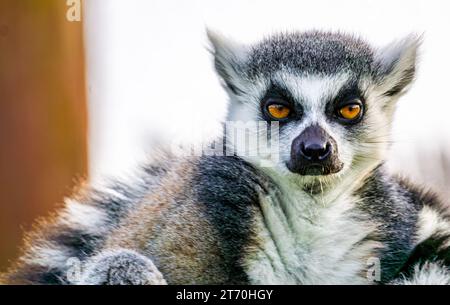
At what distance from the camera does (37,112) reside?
2.45 metres

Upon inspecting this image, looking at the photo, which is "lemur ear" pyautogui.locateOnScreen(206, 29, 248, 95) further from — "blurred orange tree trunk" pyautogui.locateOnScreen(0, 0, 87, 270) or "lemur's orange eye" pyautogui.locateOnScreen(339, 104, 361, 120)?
"blurred orange tree trunk" pyautogui.locateOnScreen(0, 0, 87, 270)

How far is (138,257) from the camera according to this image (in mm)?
2008

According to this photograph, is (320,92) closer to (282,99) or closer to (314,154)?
(282,99)

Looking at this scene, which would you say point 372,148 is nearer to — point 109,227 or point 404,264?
point 404,264

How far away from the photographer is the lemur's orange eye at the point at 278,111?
2.19 metres

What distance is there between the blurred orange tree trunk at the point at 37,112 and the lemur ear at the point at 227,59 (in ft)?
1.60

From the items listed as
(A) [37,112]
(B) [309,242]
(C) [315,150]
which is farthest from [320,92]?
(A) [37,112]

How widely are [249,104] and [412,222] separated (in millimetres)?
631

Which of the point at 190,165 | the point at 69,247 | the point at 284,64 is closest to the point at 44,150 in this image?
the point at 69,247

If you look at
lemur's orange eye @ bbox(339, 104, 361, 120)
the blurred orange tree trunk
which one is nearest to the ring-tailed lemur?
lemur's orange eye @ bbox(339, 104, 361, 120)

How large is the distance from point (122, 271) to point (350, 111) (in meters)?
0.84

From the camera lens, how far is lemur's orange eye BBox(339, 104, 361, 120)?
220 cm

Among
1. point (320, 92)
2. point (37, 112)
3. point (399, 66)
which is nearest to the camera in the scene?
point (320, 92)

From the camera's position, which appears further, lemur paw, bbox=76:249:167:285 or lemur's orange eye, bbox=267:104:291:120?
lemur's orange eye, bbox=267:104:291:120
